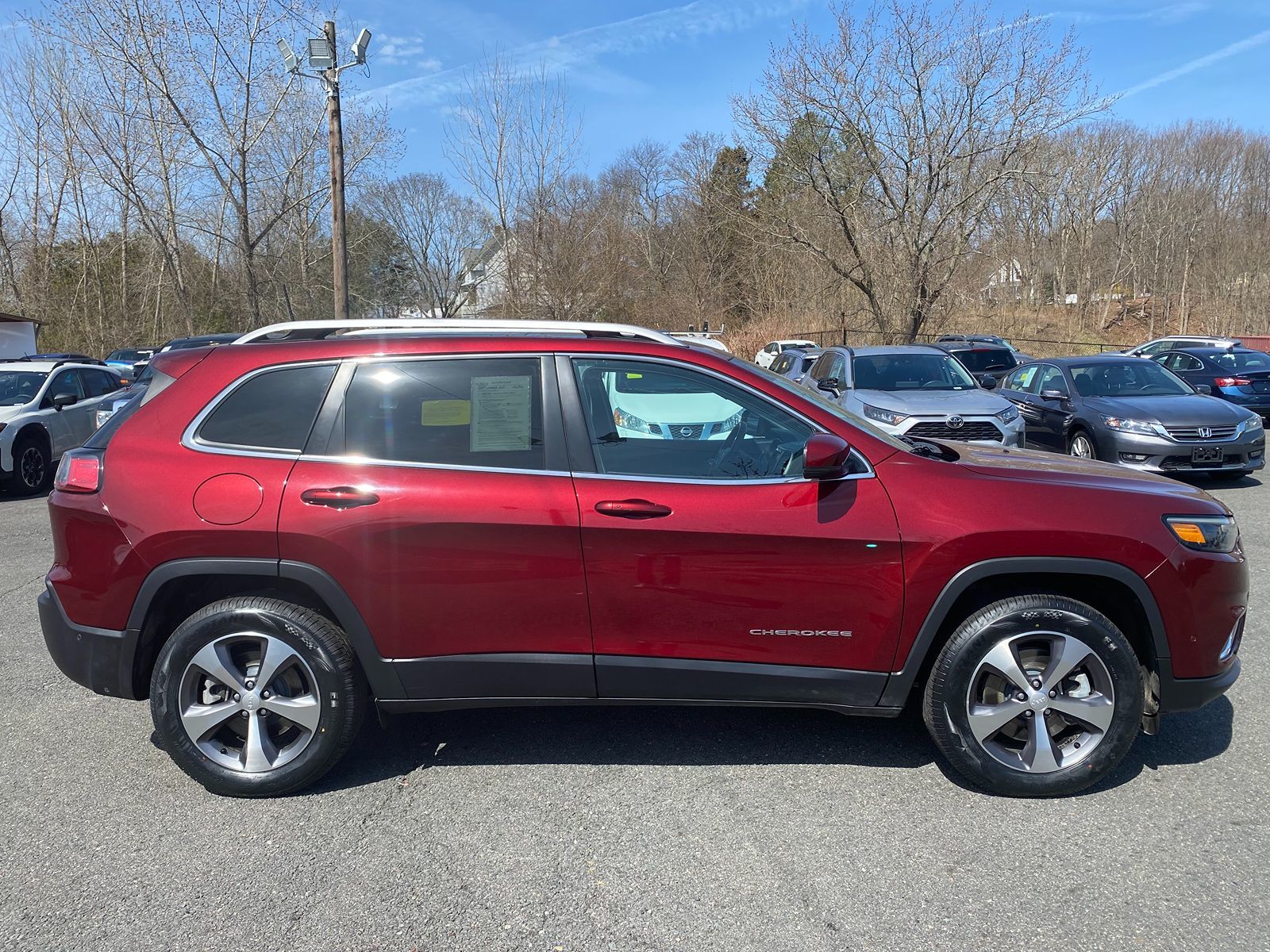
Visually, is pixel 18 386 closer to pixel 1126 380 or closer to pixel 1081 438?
pixel 1081 438

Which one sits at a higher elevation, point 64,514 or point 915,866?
point 64,514

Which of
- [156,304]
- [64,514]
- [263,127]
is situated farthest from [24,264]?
[64,514]

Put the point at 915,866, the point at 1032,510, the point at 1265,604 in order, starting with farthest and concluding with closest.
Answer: the point at 1265,604, the point at 1032,510, the point at 915,866

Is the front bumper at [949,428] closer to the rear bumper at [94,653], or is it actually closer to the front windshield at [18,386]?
the rear bumper at [94,653]

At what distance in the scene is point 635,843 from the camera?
3.17 metres

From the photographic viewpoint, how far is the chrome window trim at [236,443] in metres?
3.50

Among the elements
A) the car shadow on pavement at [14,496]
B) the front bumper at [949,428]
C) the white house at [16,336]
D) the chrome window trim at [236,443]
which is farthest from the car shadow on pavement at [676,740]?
the white house at [16,336]

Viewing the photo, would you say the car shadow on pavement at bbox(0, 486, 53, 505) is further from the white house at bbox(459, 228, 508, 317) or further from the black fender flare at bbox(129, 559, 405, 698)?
the white house at bbox(459, 228, 508, 317)

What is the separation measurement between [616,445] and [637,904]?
1.63 meters

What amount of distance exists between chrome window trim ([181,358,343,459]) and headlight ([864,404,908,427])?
750cm

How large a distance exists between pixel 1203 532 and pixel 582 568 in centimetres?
239

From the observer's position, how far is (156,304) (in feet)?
123

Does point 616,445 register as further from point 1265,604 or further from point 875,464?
point 1265,604

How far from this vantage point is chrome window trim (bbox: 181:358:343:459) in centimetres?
350
